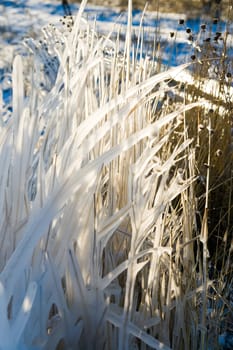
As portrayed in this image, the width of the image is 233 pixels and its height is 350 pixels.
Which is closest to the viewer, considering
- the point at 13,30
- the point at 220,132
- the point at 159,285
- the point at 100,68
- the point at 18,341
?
the point at 18,341

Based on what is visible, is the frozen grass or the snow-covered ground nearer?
the frozen grass

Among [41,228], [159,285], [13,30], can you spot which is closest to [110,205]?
[159,285]

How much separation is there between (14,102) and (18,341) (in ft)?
1.55

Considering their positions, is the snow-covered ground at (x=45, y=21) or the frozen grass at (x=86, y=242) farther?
the snow-covered ground at (x=45, y=21)

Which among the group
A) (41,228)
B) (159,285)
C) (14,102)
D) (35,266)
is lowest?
(159,285)

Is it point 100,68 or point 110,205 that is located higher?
point 100,68

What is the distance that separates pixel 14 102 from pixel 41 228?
1.03 ft

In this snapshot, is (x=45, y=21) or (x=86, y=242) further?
(x=45, y=21)

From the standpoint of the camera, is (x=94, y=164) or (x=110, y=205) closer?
(x=94, y=164)

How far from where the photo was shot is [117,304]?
1.15m

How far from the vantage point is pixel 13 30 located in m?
6.35

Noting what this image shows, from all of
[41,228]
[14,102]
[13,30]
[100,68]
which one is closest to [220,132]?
[100,68]

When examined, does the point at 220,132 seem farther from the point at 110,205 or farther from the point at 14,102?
the point at 14,102

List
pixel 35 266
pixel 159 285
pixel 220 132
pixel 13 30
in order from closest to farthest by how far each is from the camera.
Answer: pixel 35 266
pixel 159 285
pixel 220 132
pixel 13 30
